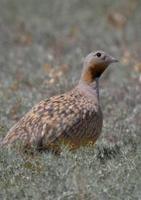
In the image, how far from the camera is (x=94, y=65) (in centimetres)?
812

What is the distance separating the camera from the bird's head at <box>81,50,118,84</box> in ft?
26.5

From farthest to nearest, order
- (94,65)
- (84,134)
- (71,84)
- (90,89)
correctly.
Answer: (71,84), (94,65), (90,89), (84,134)

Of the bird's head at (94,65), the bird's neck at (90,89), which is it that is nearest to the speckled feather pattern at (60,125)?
the bird's neck at (90,89)

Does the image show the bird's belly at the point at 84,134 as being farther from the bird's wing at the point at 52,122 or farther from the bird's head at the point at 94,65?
the bird's head at the point at 94,65

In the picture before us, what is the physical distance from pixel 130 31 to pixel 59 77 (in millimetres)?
5481

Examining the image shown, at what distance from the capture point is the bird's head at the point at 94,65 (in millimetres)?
8070

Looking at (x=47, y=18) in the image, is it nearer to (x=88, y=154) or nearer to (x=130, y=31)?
(x=130, y=31)

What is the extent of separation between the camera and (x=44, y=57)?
1330cm

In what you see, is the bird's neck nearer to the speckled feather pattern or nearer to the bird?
the bird

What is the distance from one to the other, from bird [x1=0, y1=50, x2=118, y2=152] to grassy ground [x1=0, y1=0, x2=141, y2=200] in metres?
0.23

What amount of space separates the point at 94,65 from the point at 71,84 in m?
2.05

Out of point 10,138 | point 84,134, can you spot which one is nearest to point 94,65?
point 84,134

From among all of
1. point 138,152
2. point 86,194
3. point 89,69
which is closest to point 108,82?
point 89,69

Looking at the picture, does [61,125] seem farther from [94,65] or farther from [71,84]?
[71,84]
